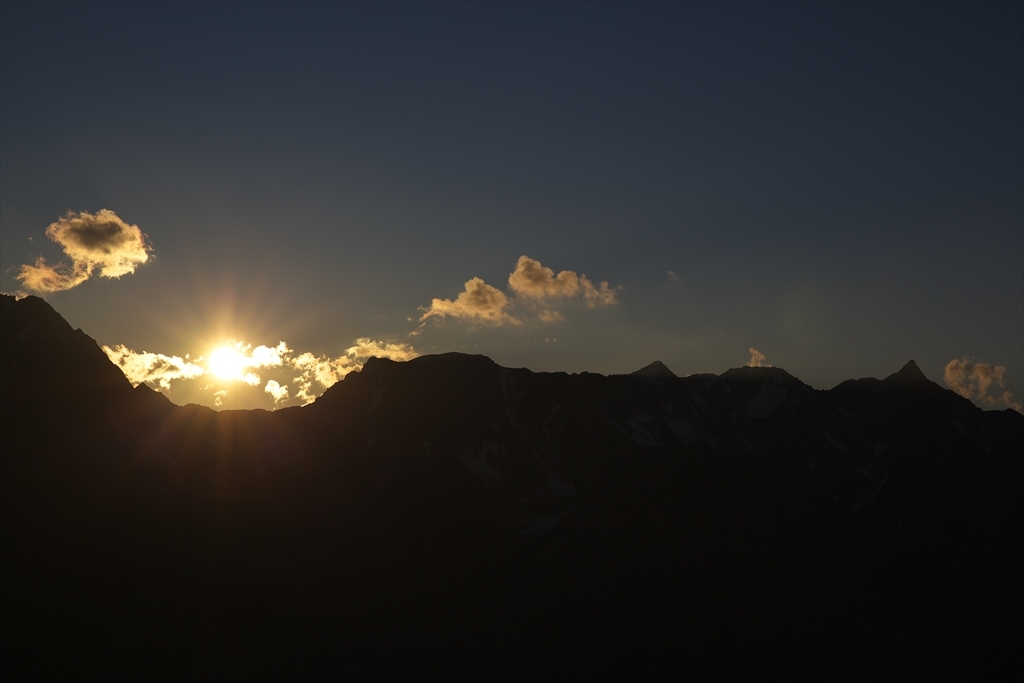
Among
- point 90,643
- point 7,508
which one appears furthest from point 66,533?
point 90,643

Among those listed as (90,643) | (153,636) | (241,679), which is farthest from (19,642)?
(241,679)

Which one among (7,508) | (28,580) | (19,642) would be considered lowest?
(19,642)

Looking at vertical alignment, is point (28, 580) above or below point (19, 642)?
above

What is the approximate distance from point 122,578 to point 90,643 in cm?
1632

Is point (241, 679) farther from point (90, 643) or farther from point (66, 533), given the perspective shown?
point (66, 533)

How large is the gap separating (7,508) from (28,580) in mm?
17464

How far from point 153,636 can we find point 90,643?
13.2 m

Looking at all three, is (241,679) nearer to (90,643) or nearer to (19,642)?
(90,643)

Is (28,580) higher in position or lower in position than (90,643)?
higher

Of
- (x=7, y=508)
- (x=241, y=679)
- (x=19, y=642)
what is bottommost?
(x=241, y=679)

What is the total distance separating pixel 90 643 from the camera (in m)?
185

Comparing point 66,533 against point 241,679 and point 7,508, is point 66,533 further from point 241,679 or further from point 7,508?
point 241,679

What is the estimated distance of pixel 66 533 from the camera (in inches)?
7776

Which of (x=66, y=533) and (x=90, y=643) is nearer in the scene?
(x=90, y=643)
